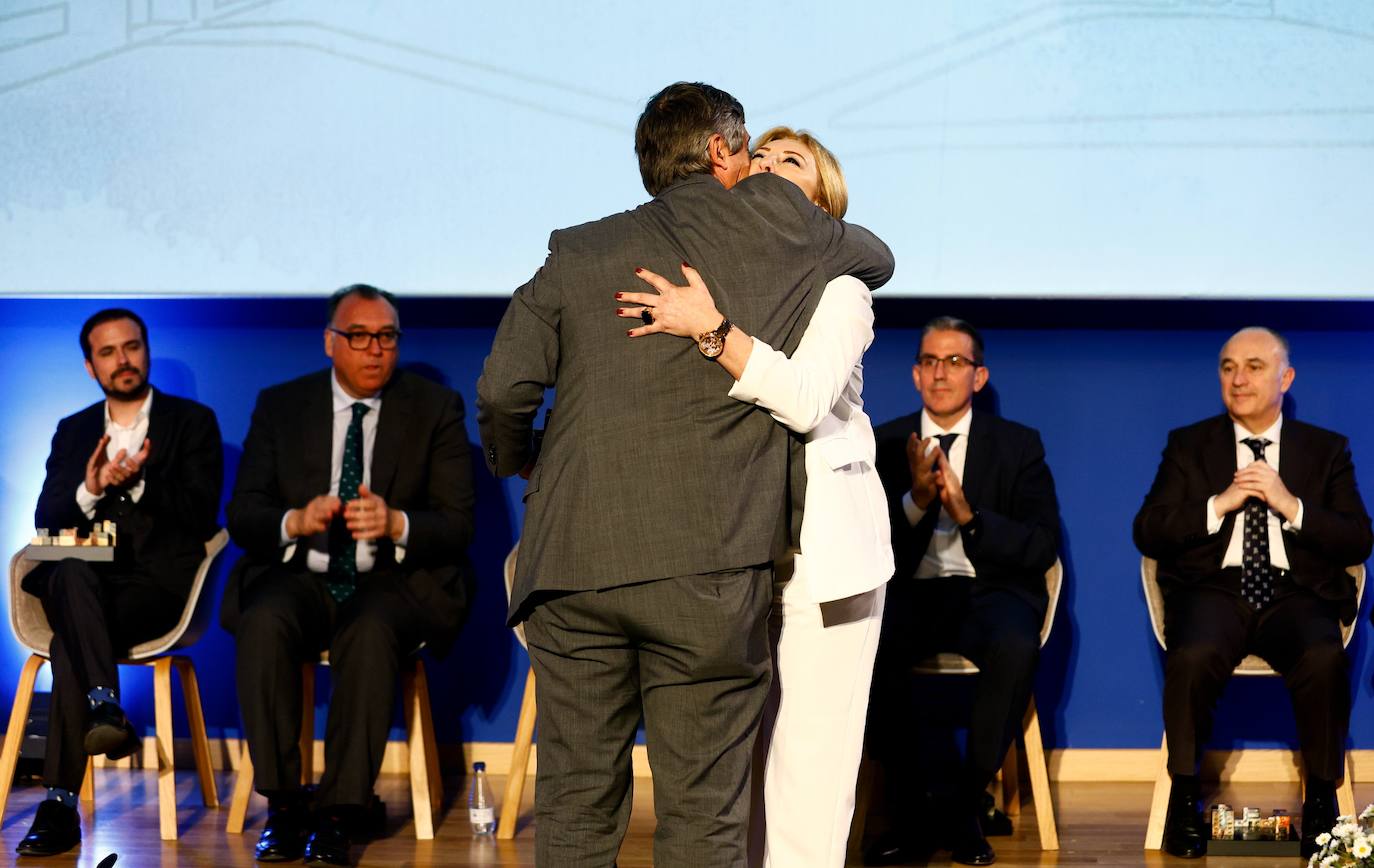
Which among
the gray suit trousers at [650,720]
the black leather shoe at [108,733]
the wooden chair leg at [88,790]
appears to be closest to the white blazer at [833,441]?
the gray suit trousers at [650,720]

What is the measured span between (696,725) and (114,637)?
8.13 feet

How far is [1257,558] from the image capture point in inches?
170

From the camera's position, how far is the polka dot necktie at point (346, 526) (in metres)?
4.27

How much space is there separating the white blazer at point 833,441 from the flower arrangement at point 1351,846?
3.09ft

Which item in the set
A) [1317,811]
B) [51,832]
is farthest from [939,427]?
[51,832]

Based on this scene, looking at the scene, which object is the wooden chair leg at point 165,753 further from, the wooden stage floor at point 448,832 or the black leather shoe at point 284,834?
the black leather shoe at point 284,834

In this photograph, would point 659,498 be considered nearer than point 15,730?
Yes

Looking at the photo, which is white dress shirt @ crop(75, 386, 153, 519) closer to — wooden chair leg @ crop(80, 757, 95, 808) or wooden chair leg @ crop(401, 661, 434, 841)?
wooden chair leg @ crop(80, 757, 95, 808)

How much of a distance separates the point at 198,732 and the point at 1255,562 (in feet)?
10.3

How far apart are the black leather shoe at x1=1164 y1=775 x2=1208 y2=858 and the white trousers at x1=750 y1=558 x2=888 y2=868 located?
67.8 inches

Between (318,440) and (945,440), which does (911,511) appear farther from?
(318,440)

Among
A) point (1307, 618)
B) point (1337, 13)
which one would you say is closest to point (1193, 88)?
point (1337, 13)

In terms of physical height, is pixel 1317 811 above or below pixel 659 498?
below

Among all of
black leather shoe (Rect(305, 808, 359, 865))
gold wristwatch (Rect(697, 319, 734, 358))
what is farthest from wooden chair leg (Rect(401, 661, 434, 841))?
gold wristwatch (Rect(697, 319, 734, 358))
